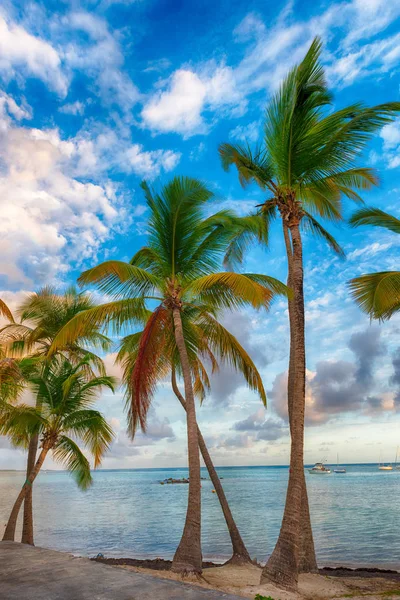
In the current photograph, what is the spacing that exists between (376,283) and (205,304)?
483 cm

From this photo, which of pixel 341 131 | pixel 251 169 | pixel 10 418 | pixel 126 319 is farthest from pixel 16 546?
pixel 341 131

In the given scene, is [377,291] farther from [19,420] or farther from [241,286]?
[19,420]

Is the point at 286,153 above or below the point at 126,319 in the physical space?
above

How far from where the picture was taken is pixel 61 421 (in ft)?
49.0

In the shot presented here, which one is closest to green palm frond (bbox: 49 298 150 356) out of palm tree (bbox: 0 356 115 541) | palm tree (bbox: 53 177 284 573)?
palm tree (bbox: 53 177 284 573)

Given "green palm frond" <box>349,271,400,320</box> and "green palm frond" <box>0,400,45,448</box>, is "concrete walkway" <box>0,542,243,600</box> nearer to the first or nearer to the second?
"green palm frond" <box>0,400,45,448</box>

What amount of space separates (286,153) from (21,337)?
1172 centimetres

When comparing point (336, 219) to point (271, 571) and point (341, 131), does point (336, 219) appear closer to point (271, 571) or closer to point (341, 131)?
point (341, 131)

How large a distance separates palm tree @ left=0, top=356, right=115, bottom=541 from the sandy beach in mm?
5296

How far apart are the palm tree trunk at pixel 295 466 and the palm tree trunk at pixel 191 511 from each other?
1.71 m

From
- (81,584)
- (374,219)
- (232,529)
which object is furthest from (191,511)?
(374,219)

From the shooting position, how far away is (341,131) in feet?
34.8

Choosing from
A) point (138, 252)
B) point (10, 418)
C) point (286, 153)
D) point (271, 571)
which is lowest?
point (271, 571)

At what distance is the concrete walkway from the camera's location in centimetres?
518
